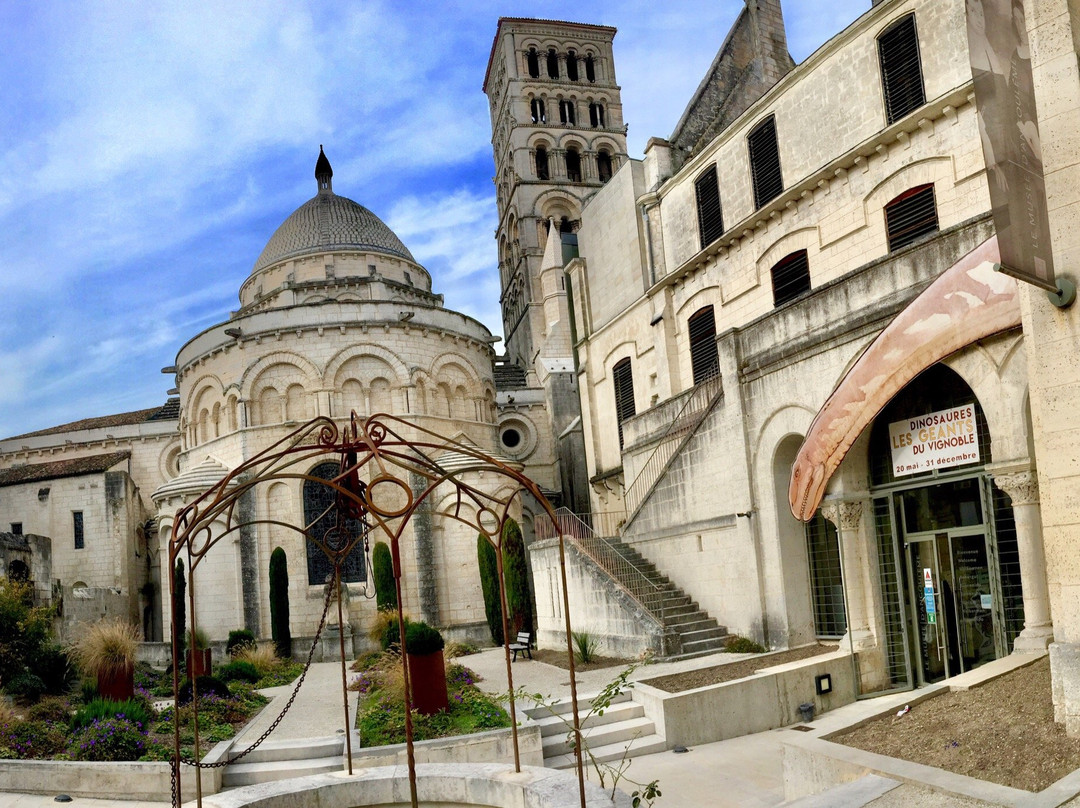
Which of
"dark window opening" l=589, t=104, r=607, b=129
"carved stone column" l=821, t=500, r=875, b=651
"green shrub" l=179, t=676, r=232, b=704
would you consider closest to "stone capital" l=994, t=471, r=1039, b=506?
"carved stone column" l=821, t=500, r=875, b=651

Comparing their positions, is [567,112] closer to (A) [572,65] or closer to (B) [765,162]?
(A) [572,65]

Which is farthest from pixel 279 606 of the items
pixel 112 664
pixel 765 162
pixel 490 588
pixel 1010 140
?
pixel 1010 140

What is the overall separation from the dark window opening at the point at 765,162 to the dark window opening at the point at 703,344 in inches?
125

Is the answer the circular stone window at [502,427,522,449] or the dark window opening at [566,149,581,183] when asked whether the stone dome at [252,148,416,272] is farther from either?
the dark window opening at [566,149,581,183]

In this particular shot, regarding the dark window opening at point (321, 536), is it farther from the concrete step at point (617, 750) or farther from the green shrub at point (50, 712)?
the concrete step at point (617, 750)

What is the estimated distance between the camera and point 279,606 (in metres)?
28.2

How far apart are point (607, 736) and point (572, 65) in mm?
52556

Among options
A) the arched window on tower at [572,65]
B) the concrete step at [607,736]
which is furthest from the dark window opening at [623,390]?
the arched window on tower at [572,65]

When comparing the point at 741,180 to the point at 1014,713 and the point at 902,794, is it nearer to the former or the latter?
the point at 1014,713

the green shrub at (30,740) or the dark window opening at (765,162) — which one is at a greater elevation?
the dark window opening at (765,162)

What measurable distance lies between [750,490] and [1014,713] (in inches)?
325

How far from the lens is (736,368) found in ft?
55.3

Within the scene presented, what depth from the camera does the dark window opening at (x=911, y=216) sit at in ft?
55.3

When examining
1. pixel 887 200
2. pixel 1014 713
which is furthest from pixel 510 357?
pixel 1014 713
